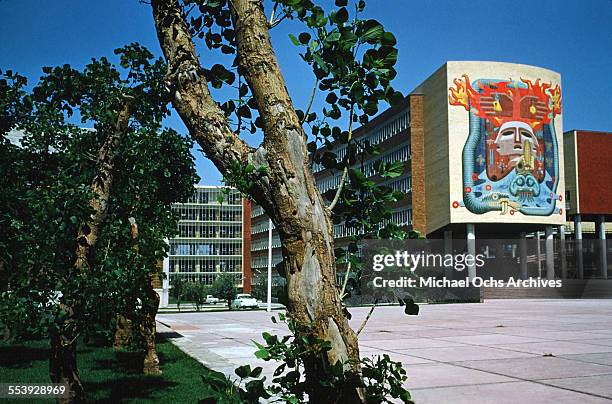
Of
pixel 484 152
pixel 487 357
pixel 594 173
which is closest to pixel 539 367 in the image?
pixel 487 357

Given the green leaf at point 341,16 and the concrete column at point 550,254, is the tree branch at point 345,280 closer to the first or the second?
the green leaf at point 341,16

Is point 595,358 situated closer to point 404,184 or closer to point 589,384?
point 589,384

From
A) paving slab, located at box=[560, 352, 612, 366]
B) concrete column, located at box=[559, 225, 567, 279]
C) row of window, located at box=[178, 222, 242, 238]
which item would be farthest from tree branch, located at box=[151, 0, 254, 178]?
row of window, located at box=[178, 222, 242, 238]

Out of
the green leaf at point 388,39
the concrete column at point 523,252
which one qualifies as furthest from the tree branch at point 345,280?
the concrete column at point 523,252

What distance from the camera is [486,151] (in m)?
57.2

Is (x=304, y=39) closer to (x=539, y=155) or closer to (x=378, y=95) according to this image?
(x=378, y=95)

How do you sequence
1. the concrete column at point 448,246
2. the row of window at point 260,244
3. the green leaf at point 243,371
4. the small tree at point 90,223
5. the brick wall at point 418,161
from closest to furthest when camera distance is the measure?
the green leaf at point 243,371
the small tree at point 90,223
the concrete column at point 448,246
the brick wall at point 418,161
the row of window at point 260,244

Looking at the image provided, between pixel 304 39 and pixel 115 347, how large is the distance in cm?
1347

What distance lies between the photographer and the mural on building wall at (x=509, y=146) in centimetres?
→ 5672

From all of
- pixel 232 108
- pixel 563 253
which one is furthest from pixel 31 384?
pixel 563 253

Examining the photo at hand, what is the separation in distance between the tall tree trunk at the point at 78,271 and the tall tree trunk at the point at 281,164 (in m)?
3.39

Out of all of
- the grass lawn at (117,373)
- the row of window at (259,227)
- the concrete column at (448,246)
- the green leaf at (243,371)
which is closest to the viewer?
the green leaf at (243,371)

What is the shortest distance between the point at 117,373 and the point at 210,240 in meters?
108

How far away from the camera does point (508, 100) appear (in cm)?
5794
